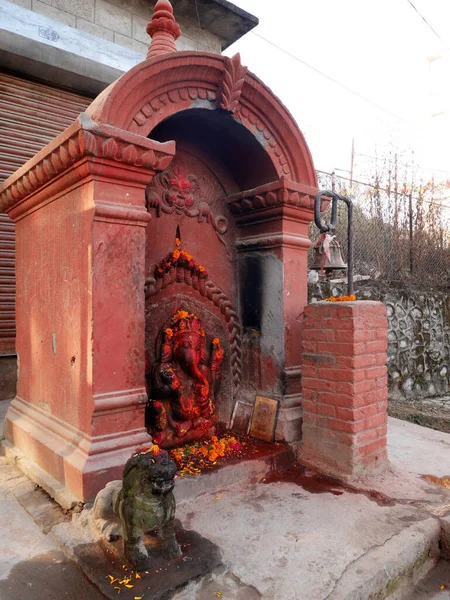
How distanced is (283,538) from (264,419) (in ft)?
3.96

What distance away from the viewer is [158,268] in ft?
10.4

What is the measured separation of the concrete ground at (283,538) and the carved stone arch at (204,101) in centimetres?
226

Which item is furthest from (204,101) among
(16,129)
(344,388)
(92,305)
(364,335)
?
(16,129)

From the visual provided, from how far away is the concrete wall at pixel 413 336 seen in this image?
6.71 meters

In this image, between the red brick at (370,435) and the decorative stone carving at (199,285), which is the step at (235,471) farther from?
the decorative stone carving at (199,285)

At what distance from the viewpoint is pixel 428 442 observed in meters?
3.66

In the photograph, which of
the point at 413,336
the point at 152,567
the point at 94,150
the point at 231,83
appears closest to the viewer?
the point at 152,567

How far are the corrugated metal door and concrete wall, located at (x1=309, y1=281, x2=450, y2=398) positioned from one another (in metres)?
4.09

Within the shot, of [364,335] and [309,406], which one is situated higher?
[364,335]

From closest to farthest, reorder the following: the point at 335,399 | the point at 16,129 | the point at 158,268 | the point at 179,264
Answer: the point at 335,399, the point at 158,268, the point at 179,264, the point at 16,129

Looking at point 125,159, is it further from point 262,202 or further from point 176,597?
point 176,597

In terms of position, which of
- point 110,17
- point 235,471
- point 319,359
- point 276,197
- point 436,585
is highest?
point 110,17

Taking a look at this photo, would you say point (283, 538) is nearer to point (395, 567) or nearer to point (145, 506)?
point (395, 567)

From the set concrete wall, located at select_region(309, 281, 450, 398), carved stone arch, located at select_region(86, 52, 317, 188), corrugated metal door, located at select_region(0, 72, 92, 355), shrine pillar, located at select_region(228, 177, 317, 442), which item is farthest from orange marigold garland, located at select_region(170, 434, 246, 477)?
concrete wall, located at select_region(309, 281, 450, 398)
